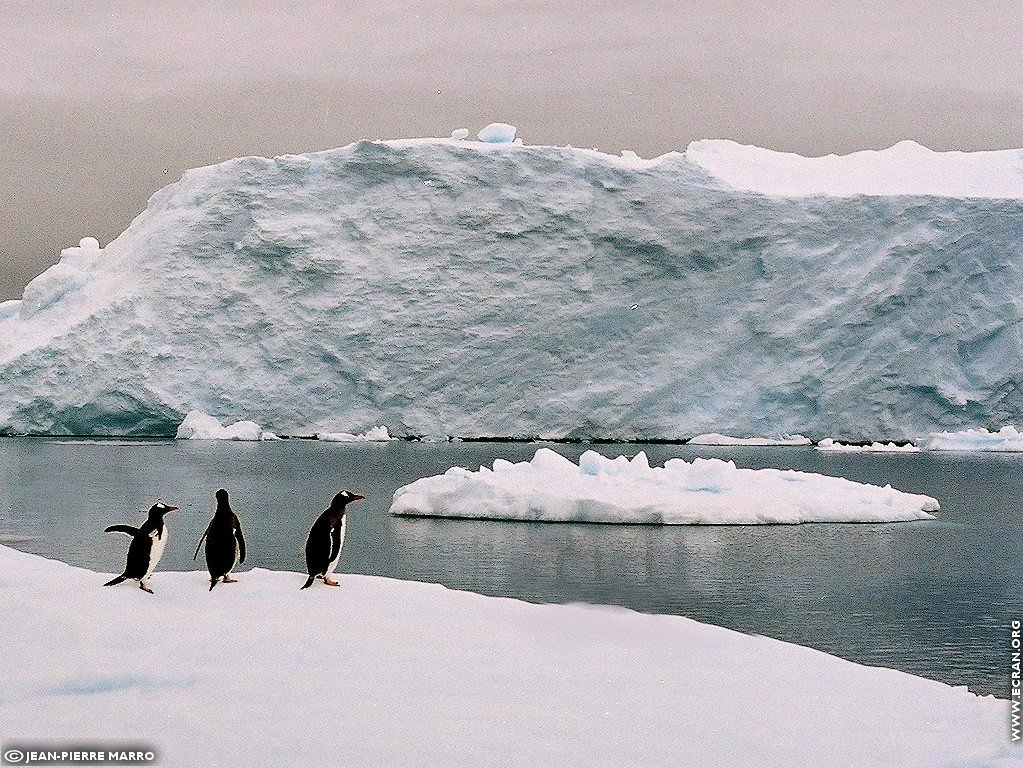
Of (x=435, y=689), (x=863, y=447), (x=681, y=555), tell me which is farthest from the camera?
(x=863, y=447)

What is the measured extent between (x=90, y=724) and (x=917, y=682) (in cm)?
360

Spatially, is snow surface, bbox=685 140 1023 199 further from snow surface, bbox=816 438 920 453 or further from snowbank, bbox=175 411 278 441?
snowbank, bbox=175 411 278 441

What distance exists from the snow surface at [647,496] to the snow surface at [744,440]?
22.3 meters

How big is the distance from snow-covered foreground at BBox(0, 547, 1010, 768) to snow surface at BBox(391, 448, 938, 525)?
12812 millimetres

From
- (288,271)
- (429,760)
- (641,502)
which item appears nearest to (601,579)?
(641,502)

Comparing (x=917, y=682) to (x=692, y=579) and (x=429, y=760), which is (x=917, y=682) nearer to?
(x=429, y=760)

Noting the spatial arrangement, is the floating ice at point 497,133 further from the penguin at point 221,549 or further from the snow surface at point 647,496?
the penguin at point 221,549

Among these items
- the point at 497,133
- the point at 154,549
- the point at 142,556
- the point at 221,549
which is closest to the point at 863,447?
the point at 497,133

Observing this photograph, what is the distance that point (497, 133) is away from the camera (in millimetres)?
46844

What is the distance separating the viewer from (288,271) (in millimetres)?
46125

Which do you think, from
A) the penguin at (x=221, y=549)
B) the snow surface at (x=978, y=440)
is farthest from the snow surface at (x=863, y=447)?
the penguin at (x=221, y=549)

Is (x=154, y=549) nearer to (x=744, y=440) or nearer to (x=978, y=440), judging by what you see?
(x=744, y=440)

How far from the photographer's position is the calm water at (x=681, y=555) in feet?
34.6

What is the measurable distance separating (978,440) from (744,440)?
736 centimetres
